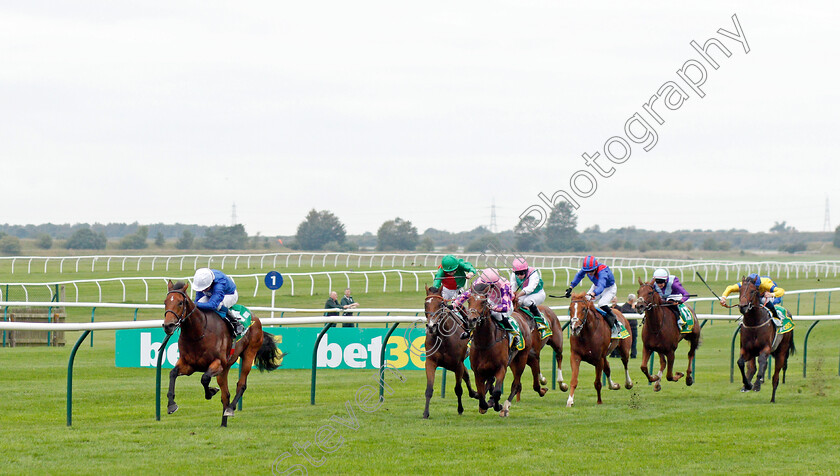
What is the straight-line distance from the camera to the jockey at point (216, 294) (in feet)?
28.5

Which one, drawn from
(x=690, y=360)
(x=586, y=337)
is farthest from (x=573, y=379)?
(x=690, y=360)

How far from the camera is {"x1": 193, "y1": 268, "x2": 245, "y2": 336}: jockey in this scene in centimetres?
870

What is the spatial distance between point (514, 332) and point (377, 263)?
99.7 ft

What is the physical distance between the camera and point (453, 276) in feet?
32.1

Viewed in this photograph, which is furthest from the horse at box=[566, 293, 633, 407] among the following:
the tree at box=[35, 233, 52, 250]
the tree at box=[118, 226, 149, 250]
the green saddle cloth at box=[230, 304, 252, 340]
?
the tree at box=[35, 233, 52, 250]

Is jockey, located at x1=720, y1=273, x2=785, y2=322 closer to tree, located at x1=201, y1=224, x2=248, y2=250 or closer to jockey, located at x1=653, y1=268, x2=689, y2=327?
jockey, located at x1=653, y1=268, x2=689, y2=327

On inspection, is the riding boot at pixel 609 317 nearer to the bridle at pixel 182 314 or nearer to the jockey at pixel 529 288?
the jockey at pixel 529 288

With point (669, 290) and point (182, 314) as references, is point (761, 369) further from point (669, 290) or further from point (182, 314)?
point (182, 314)

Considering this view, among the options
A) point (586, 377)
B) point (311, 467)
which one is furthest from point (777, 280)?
point (311, 467)

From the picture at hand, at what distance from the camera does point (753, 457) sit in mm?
7453

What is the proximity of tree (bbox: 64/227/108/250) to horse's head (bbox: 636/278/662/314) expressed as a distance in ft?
148

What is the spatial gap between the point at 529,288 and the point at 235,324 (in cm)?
324

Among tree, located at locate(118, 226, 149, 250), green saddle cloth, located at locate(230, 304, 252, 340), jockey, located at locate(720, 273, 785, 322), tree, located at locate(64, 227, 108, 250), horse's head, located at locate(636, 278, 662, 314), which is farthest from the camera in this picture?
tree, located at locate(64, 227, 108, 250)

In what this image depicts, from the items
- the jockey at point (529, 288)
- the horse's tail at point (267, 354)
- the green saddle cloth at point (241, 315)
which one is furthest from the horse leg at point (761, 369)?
the green saddle cloth at point (241, 315)
